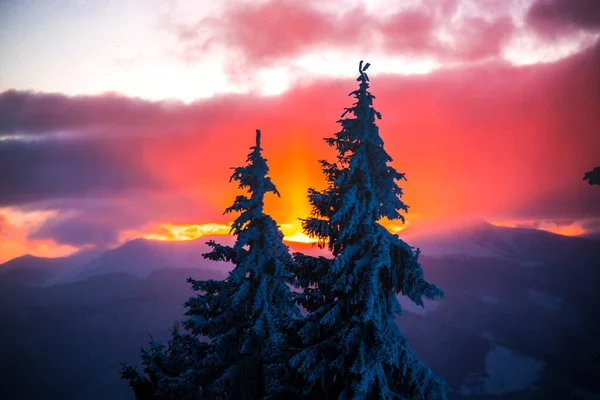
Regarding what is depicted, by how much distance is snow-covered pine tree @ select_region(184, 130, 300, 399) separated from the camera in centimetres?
1711

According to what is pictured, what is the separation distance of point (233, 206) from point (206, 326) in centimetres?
515

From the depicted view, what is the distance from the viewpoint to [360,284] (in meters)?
11.0

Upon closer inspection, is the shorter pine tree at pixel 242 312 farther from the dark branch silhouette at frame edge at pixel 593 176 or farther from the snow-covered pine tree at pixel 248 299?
the dark branch silhouette at frame edge at pixel 593 176

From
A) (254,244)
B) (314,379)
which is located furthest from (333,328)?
(254,244)

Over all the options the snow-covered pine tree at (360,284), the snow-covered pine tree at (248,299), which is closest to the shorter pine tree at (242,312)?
the snow-covered pine tree at (248,299)

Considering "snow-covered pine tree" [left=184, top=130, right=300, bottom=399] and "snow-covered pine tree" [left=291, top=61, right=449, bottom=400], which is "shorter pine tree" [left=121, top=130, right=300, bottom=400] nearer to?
"snow-covered pine tree" [left=184, top=130, right=300, bottom=399]

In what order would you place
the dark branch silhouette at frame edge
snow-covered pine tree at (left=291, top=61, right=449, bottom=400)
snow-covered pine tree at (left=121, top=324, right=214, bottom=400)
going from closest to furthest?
1. snow-covered pine tree at (left=291, top=61, right=449, bottom=400)
2. the dark branch silhouette at frame edge
3. snow-covered pine tree at (left=121, top=324, right=214, bottom=400)

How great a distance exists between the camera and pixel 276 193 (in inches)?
703

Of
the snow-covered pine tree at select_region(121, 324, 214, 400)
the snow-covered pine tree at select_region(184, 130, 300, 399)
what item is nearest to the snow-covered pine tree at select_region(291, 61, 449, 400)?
the snow-covered pine tree at select_region(184, 130, 300, 399)

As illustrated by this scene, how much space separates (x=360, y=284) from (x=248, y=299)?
26.6ft

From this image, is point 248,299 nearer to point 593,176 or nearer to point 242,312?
point 242,312

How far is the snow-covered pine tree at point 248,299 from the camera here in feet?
56.1

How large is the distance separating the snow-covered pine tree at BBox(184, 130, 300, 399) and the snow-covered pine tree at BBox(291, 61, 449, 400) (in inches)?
204

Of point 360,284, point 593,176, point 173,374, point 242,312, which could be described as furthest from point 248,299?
point 593,176
